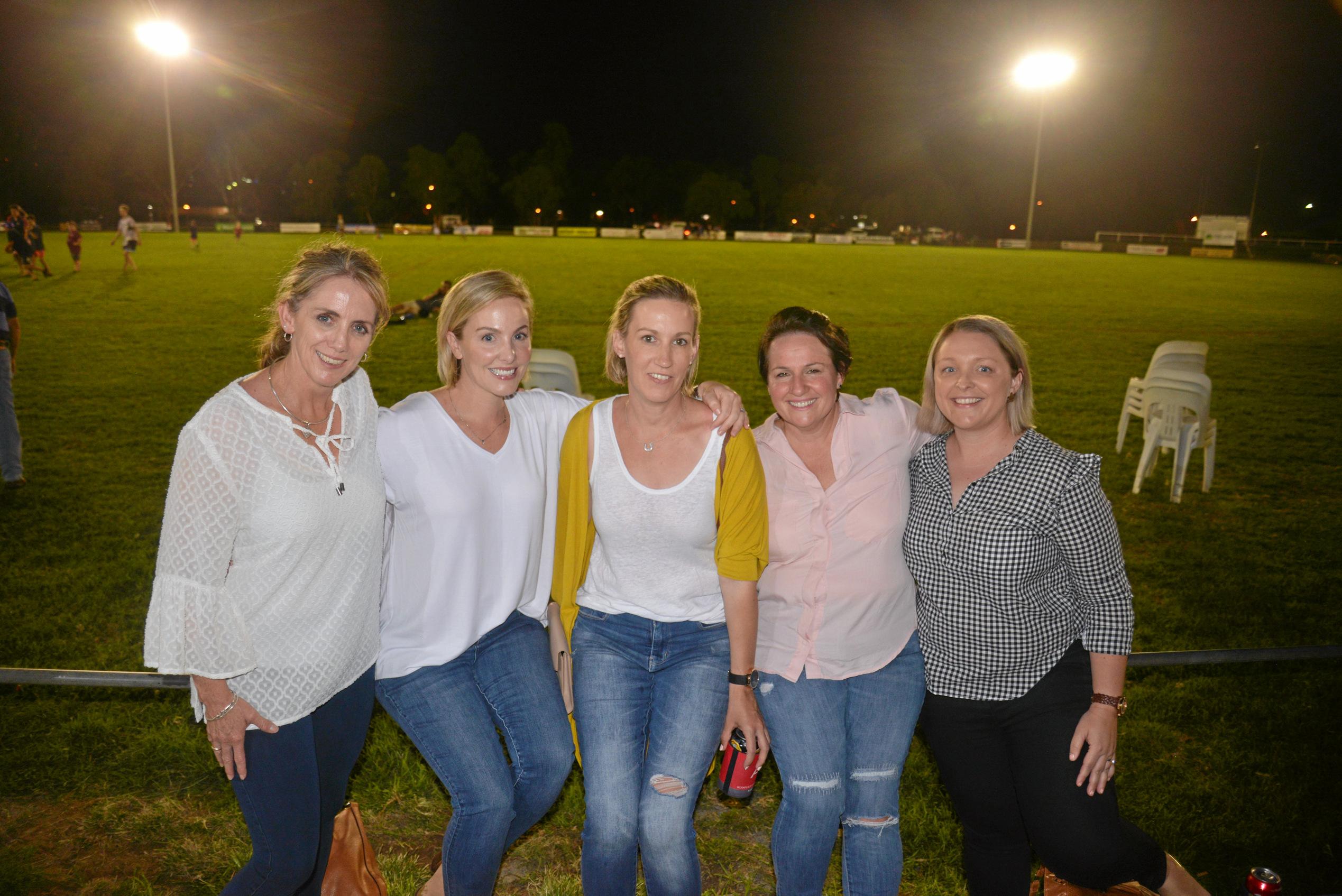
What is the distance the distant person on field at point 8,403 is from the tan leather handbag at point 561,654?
6.96 meters

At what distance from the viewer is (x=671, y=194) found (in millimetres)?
117000

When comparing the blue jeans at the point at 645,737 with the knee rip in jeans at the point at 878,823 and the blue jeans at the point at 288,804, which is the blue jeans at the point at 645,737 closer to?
the knee rip in jeans at the point at 878,823

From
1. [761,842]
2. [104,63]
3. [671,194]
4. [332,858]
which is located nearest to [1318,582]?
[761,842]

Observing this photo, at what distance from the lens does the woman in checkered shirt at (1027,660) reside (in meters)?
2.74

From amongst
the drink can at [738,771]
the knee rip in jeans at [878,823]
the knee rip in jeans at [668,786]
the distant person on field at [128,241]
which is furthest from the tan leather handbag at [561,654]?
the distant person on field at [128,241]

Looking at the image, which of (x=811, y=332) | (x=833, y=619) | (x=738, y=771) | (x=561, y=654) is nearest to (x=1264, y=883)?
(x=833, y=619)

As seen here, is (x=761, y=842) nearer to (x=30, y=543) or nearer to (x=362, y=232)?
(x=30, y=543)

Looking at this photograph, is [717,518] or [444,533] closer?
[444,533]

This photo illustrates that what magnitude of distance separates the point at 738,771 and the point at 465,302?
199 centimetres

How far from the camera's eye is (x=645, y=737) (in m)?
3.00

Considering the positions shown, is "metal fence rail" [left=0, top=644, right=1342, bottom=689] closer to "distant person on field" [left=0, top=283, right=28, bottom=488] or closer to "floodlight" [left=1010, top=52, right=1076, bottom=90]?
"distant person on field" [left=0, top=283, right=28, bottom=488]

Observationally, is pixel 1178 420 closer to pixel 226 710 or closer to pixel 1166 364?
pixel 1166 364

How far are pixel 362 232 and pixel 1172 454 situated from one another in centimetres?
7069

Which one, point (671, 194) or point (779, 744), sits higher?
point (671, 194)
